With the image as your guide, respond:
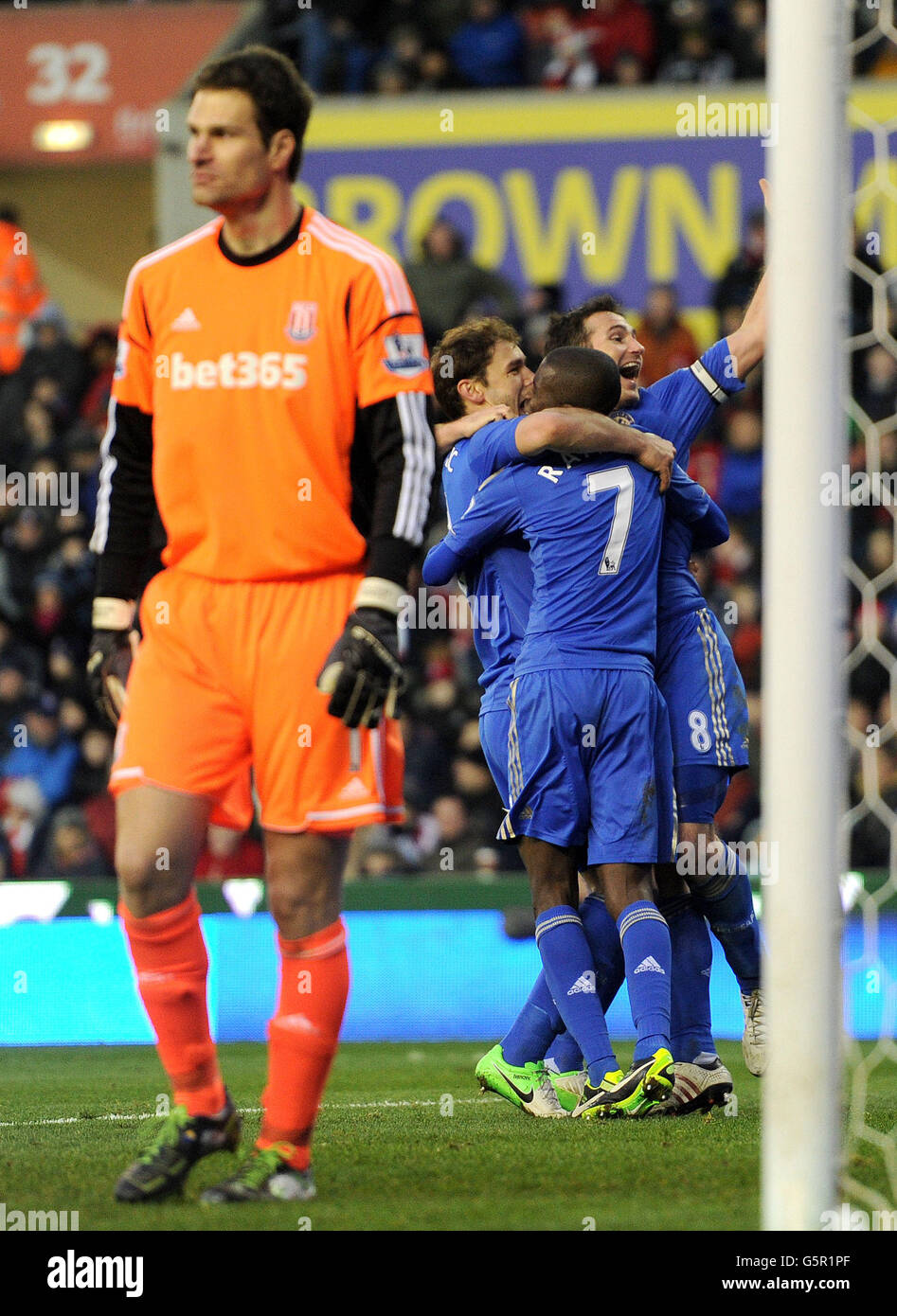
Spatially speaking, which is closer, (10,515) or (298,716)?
(298,716)

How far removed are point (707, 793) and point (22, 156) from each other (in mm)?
10912

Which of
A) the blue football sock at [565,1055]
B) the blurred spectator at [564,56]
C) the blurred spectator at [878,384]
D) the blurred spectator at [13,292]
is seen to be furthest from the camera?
the blurred spectator at [13,292]

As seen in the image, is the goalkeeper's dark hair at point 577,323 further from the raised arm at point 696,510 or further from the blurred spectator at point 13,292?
the blurred spectator at point 13,292

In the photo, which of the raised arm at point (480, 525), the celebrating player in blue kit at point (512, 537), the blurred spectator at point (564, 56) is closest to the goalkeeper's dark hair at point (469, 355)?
the celebrating player in blue kit at point (512, 537)

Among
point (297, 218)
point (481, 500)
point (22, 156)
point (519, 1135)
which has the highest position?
point (22, 156)

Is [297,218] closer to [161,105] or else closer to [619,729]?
[619,729]

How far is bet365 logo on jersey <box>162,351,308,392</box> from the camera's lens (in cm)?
396

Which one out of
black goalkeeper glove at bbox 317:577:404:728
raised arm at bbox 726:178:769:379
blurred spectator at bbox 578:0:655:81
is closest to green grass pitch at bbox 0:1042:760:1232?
black goalkeeper glove at bbox 317:577:404:728

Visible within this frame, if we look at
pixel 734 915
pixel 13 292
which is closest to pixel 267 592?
pixel 734 915

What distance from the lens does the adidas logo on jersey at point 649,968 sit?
5070mm

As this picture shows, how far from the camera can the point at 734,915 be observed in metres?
5.65

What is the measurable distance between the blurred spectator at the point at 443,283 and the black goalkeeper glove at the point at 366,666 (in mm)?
8692
